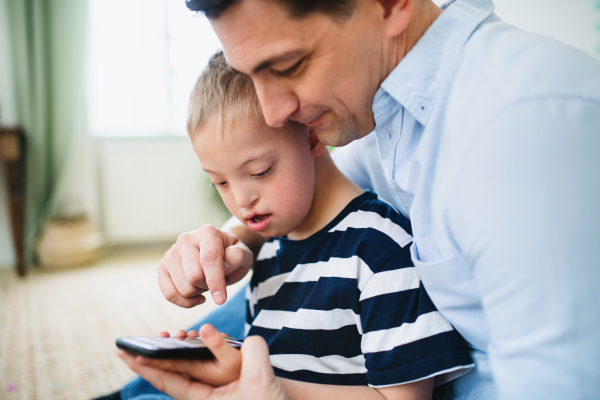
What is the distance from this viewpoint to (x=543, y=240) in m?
0.50

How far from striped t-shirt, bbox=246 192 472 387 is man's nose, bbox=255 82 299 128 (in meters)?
0.25

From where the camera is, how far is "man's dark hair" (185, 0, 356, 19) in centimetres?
65

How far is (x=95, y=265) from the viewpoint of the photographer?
3.44m

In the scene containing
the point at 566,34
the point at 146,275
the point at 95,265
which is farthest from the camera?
the point at 95,265

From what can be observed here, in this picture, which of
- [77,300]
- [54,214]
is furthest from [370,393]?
[54,214]

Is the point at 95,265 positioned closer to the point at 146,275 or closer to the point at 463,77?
the point at 146,275

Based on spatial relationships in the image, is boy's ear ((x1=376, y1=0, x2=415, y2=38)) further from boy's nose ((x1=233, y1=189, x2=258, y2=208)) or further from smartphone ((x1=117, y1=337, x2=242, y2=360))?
smartphone ((x1=117, y1=337, x2=242, y2=360))

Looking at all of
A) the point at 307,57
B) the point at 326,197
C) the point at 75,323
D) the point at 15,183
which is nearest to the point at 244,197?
the point at 326,197

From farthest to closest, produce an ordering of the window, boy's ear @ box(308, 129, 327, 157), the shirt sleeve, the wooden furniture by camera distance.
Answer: the window, the wooden furniture, boy's ear @ box(308, 129, 327, 157), the shirt sleeve

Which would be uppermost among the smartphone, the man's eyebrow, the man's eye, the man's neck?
the man's neck

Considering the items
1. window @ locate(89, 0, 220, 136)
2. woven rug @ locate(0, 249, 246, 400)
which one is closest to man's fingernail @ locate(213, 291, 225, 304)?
woven rug @ locate(0, 249, 246, 400)

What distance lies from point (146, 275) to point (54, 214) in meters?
0.94

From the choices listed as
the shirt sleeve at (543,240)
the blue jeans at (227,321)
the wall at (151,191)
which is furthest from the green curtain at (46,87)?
the shirt sleeve at (543,240)

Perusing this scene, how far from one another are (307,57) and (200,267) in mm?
398
